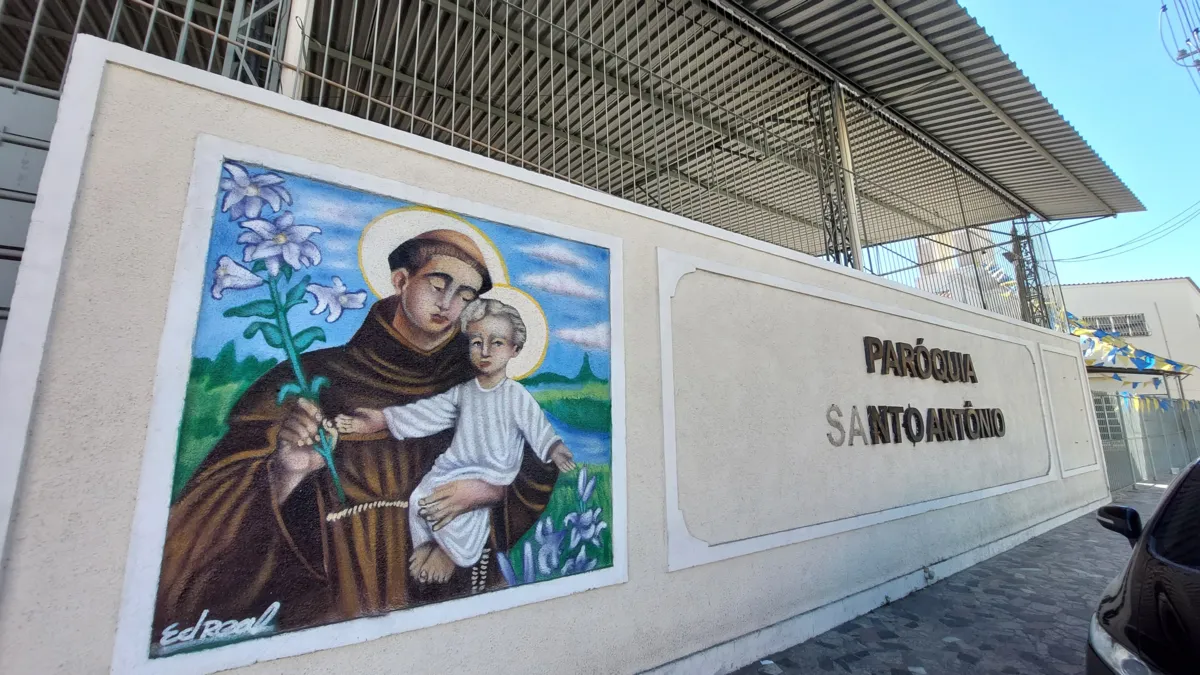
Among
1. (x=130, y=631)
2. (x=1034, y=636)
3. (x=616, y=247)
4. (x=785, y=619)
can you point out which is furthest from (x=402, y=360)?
(x=1034, y=636)

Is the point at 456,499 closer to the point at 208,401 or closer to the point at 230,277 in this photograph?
the point at 208,401

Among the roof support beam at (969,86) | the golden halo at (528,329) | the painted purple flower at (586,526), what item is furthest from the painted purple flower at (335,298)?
the roof support beam at (969,86)

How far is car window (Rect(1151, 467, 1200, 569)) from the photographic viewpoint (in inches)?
80.1

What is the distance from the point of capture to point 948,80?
581cm

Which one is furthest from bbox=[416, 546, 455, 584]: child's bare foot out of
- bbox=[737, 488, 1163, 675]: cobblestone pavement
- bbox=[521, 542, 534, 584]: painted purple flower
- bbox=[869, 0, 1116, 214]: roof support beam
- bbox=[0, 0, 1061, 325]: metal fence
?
bbox=[869, 0, 1116, 214]: roof support beam

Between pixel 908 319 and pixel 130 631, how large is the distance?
6.30 metres

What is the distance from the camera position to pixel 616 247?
3.31 meters

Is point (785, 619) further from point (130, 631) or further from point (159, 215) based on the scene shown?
point (159, 215)

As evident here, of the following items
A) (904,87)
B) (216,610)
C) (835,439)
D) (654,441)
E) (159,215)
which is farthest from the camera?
(904,87)

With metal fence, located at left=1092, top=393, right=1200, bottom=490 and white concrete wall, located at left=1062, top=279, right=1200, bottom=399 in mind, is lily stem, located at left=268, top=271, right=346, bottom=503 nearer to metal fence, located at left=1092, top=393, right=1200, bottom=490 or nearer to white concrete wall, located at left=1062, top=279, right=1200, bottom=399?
metal fence, located at left=1092, top=393, right=1200, bottom=490

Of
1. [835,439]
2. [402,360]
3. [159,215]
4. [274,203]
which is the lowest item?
[835,439]

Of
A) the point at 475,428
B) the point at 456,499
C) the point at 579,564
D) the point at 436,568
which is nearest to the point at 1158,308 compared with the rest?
the point at 579,564

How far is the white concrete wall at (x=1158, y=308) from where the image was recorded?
73.8 ft

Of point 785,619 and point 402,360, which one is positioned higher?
point 402,360
